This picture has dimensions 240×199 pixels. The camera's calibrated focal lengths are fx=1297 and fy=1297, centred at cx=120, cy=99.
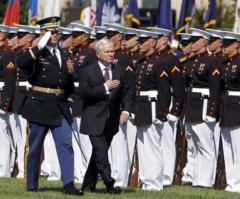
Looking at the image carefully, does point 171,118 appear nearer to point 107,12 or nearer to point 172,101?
point 172,101

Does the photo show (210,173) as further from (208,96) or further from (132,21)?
(132,21)

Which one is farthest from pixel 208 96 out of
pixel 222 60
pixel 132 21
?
pixel 132 21

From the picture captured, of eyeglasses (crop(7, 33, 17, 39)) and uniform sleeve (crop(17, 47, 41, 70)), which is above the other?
eyeglasses (crop(7, 33, 17, 39))

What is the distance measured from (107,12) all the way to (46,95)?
858 cm

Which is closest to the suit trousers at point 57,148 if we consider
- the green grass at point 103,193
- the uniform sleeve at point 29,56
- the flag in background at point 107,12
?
the green grass at point 103,193

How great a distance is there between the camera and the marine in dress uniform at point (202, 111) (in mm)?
19141

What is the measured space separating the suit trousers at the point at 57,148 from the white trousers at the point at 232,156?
288cm

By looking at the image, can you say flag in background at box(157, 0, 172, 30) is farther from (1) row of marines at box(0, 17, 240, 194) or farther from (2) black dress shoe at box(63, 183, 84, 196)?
(2) black dress shoe at box(63, 183, 84, 196)

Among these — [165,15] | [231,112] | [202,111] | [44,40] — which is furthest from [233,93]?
[165,15]

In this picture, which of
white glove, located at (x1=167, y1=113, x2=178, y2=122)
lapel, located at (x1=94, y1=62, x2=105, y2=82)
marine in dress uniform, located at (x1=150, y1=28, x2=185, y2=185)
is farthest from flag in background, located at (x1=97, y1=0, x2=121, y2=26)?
lapel, located at (x1=94, y1=62, x2=105, y2=82)

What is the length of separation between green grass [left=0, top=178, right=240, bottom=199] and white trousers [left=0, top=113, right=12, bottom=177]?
1197 millimetres

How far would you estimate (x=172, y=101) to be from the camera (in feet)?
63.8

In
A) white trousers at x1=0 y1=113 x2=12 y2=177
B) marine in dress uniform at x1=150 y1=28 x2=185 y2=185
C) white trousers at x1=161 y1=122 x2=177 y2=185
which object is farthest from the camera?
white trousers at x1=0 y1=113 x2=12 y2=177

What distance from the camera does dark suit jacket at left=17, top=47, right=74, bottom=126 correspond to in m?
16.8
